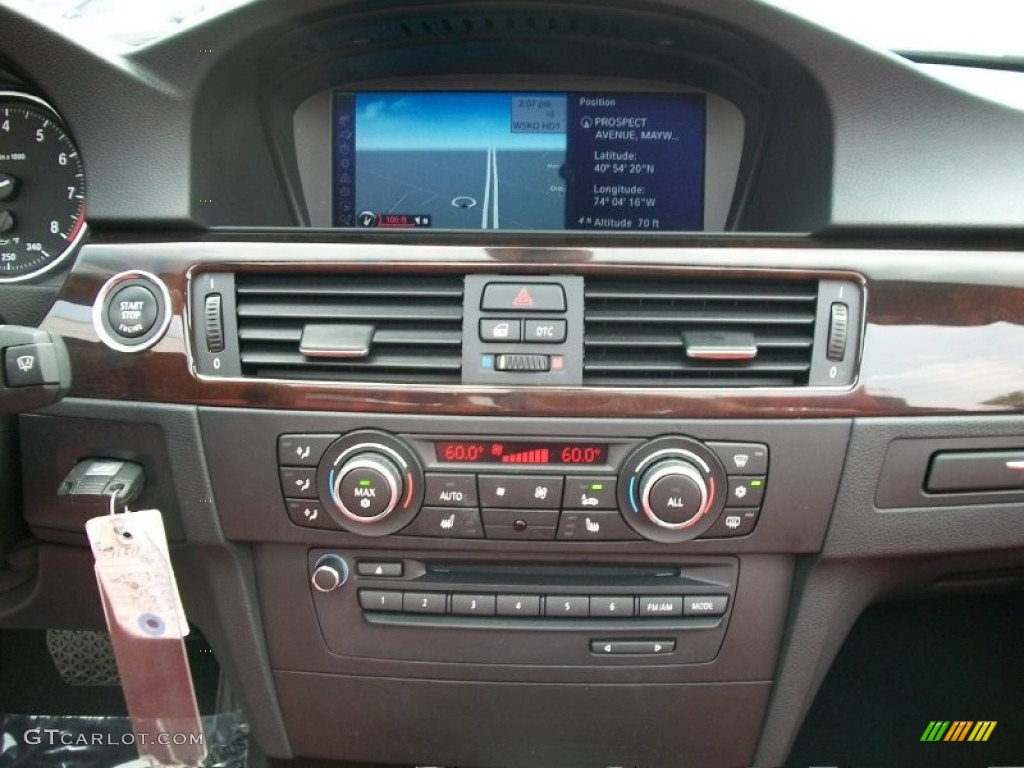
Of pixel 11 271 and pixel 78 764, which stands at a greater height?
pixel 11 271

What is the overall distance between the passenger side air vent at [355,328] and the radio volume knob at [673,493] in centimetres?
33

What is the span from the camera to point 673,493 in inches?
48.8

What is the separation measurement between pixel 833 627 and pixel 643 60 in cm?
109

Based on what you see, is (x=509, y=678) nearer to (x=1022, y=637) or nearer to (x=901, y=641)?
(x=901, y=641)

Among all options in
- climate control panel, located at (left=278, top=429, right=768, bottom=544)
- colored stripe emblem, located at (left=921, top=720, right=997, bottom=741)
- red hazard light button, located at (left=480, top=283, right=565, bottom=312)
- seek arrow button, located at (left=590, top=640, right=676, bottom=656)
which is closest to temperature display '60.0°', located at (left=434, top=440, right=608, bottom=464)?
climate control panel, located at (left=278, top=429, right=768, bottom=544)

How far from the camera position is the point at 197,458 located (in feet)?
4.35

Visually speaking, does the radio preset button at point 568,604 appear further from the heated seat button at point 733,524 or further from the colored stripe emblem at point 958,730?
the colored stripe emblem at point 958,730

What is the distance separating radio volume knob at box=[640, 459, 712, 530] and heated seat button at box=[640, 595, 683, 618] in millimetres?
161

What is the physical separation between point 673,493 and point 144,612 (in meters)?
0.85

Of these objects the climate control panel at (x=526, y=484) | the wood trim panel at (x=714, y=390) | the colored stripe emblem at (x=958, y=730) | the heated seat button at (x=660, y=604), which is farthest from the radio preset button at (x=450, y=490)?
the colored stripe emblem at (x=958, y=730)

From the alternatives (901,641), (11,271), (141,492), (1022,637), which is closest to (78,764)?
(141,492)

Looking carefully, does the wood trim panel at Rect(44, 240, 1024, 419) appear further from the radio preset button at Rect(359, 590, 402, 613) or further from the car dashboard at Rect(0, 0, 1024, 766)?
the radio preset button at Rect(359, 590, 402, 613)

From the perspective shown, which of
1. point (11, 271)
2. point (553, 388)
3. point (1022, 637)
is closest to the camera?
point (553, 388)

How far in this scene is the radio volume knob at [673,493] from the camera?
4.06 feet
